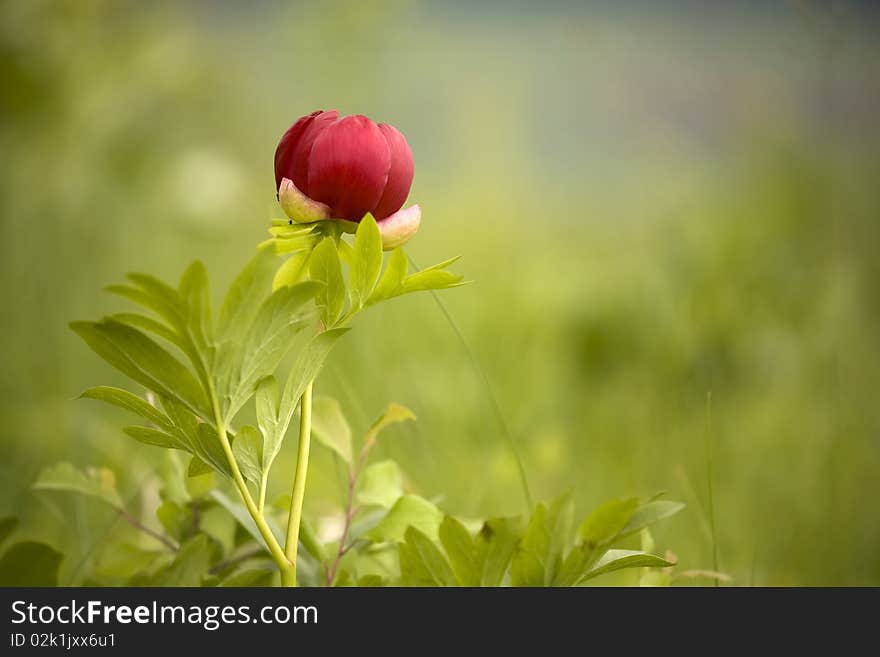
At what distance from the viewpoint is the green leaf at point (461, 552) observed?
459 millimetres

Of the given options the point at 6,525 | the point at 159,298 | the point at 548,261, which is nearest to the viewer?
the point at 159,298

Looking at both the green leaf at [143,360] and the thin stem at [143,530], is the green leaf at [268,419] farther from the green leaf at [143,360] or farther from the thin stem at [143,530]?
the thin stem at [143,530]

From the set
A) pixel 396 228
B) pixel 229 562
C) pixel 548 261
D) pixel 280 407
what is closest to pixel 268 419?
pixel 280 407

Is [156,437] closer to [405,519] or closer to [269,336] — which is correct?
[269,336]

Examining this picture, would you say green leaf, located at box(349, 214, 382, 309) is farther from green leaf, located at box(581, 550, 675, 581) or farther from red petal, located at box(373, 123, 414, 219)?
green leaf, located at box(581, 550, 675, 581)

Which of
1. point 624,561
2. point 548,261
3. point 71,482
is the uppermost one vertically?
point 548,261

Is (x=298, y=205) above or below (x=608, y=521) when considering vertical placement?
above

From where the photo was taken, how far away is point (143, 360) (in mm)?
387

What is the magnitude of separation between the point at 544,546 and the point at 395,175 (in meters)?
0.20

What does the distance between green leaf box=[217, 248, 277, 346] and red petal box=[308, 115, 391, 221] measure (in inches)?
2.3

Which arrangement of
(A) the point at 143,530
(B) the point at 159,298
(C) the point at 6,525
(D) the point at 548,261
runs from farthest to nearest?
(D) the point at 548,261
(A) the point at 143,530
(C) the point at 6,525
(B) the point at 159,298

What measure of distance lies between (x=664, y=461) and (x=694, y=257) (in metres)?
0.54
